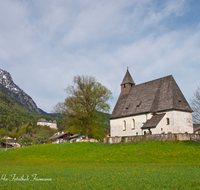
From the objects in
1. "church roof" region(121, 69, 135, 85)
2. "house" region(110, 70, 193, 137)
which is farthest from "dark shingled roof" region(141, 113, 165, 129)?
"church roof" region(121, 69, 135, 85)

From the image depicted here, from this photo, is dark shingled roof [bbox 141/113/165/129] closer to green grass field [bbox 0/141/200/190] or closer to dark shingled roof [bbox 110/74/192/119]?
dark shingled roof [bbox 110/74/192/119]

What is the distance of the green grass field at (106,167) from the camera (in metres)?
11.3

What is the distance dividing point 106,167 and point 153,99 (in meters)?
23.4

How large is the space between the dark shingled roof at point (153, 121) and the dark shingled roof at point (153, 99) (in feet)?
4.43

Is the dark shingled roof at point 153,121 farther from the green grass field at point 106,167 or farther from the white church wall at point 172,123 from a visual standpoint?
the green grass field at point 106,167

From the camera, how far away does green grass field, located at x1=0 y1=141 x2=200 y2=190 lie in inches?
447

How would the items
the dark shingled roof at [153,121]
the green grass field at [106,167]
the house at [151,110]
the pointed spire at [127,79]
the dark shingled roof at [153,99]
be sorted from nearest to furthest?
the green grass field at [106,167] → the dark shingled roof at [153,121] → the house at [151,110] → the dark shingled roof at [153,99] → the pointed spire at [127,79]

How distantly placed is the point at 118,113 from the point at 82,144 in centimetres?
1196

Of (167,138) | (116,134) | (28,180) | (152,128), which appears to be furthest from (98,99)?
(28,180)

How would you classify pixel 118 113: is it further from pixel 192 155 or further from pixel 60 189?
pixel 60 189

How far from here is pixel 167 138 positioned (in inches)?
1236

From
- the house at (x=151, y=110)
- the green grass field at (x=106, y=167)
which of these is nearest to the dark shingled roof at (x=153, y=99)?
the house at (x=151, y=110)

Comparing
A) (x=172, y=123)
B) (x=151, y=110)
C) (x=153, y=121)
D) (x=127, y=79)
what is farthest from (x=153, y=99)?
(x=127, y=79)

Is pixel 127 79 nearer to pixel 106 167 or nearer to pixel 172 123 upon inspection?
pixel 172 123
